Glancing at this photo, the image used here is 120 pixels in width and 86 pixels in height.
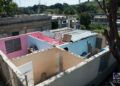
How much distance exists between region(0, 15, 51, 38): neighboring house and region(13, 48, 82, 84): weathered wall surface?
11334 millimetres

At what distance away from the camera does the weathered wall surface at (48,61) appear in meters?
9.39

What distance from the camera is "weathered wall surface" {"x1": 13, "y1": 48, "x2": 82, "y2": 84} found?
939cm

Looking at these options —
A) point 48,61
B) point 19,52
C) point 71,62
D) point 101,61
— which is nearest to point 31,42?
point 19,52

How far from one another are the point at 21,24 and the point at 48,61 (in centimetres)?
1222

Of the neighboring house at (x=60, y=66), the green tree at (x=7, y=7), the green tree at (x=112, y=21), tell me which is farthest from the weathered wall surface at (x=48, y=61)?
the green tree at (x=7, y=7)

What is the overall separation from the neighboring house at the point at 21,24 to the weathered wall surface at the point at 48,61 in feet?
37.2

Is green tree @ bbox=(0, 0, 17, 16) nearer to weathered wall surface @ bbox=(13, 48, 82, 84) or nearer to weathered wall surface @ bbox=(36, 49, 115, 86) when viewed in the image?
weathered wall surface @ bbox=(13, 48, 82, 84)

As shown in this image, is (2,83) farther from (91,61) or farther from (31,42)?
(31,42)

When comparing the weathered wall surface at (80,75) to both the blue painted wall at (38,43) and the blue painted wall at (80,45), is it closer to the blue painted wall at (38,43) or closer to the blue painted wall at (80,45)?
the blue painted wall at (80,45)

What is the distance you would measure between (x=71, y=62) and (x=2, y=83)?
12.3 feet

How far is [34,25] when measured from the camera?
22656 millimetres

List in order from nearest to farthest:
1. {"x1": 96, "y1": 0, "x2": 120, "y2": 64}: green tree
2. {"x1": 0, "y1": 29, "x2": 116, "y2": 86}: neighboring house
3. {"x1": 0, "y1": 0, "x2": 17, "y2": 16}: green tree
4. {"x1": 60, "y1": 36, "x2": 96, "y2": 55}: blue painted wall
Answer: {"x1": 96, "y1": 0, "x2": 120, "y2": 64}: green tree < {"x1": 0, "y1": 29, "x2": 116, "y2": 86}: neighboring house < {"x1": 60, "y1": 36, "x2": 96, "y2": 55}: blue painted wall < {"x1": 0, "y1": 0, "x2": 17, "y2": 16}: green tree

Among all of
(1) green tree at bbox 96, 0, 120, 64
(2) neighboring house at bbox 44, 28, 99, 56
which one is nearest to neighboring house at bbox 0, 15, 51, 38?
(2) neighboring house at bbox 44, 28, 99, 56

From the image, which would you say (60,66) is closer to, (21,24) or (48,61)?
(48,61)
